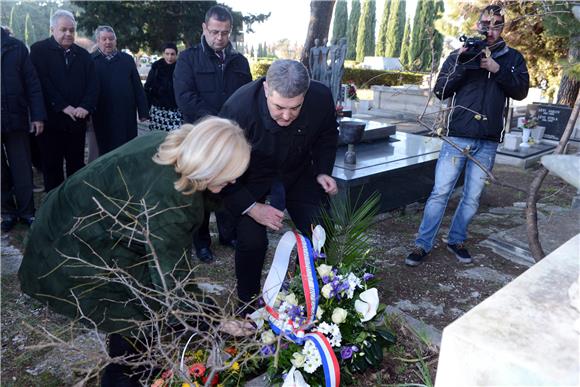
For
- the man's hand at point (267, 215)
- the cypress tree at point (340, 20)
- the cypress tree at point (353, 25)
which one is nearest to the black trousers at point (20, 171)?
the man's hand at point (267, 215)

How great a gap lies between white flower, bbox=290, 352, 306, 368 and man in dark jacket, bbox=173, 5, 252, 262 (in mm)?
1765

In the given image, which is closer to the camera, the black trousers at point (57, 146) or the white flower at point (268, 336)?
the white flower at point (268, 336)

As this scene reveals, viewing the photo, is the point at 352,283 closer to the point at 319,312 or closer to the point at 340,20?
the point at 319,312

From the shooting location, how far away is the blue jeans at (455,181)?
3.45 meters

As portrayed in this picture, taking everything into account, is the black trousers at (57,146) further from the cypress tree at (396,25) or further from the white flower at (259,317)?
the cypress tree at (396,25)

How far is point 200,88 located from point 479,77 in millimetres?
2004

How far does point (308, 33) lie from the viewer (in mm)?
10375

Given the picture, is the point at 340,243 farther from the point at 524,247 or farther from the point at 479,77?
the point at 524,247

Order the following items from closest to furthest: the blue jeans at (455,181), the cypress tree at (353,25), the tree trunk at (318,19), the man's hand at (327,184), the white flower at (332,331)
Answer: the white flower at (332,331) → the man's hand at (327,184) → the blue jeans at (455,181) → the tree trunk at (318,19) → the cypress tree at (353,25)

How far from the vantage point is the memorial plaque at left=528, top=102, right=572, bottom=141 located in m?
8.27

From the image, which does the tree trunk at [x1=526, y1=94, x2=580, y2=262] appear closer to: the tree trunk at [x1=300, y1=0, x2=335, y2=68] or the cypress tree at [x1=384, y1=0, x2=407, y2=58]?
the tree trunk at [x1=300, y1=0, x2=335, y2=68]

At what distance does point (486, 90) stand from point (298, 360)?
2.44 m

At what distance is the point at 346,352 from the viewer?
6.60 ft

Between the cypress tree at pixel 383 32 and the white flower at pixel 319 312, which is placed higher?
the cypress tree at pixel 383 32
